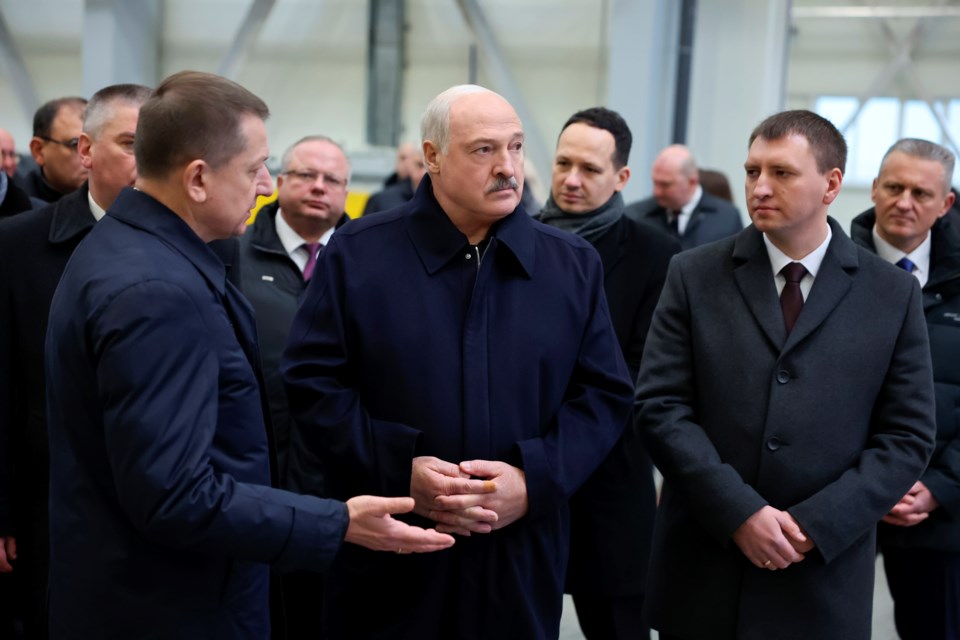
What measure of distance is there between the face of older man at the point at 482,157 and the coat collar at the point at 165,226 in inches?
26.2

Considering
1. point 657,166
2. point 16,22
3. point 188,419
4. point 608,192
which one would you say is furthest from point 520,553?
point 16,22

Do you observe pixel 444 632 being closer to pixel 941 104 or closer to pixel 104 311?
pixel 104 311

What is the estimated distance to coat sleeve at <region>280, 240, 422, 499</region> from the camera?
2.26 metres

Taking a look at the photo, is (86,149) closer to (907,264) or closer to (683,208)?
(907,264)

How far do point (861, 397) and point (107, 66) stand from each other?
8498mm

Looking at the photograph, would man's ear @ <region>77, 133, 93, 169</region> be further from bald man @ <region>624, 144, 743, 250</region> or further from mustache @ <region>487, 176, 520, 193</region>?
bald man @ <region>624, 144, 743, 250</region>

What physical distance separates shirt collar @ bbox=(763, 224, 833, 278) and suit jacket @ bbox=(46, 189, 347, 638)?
123 centimetres

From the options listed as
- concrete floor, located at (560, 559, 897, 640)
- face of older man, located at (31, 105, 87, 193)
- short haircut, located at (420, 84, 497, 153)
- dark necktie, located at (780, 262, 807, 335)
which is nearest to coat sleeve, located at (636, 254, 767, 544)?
dark necktie, located at (780, 262, 807, 335)

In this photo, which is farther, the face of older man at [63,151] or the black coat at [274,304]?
the face of older man at [63,151]

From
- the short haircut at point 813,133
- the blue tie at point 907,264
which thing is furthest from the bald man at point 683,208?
the short haircut at point 813,133

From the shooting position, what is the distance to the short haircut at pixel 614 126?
3.46 meters

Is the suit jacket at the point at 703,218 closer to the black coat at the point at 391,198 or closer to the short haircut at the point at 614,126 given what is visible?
the black coat at the point at 391,198

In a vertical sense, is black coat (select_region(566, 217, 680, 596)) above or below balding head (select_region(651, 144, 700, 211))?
below

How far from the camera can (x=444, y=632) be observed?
2309 mm
